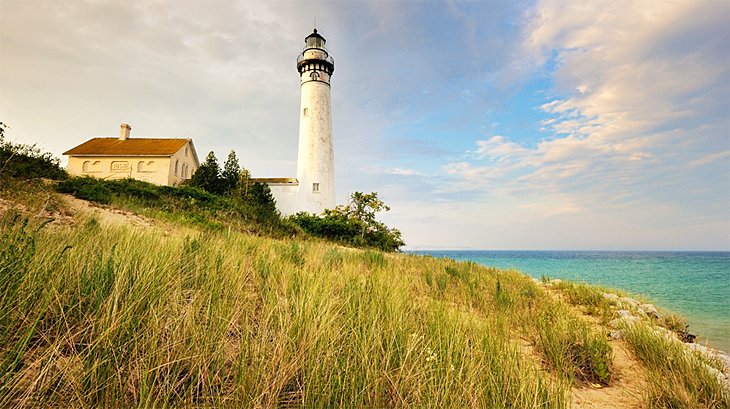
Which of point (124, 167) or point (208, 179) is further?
point (124, 167)

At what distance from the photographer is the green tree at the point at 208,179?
24.7 m

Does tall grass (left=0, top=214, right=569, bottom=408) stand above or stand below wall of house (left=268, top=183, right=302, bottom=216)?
below

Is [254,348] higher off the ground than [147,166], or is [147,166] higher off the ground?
[147,166]

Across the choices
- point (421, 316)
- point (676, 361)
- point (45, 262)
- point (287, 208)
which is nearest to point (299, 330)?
point (421, 316)

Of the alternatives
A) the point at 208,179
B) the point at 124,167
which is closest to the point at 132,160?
the point at 124,167

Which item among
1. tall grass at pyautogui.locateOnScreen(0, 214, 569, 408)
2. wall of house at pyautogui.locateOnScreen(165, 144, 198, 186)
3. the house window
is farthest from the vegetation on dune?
the house window

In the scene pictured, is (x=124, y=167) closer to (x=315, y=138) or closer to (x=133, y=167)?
(x=133, y=167)

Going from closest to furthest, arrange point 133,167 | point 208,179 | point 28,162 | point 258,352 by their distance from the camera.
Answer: point 258,352
point 28,162
point 208,179
point 133,167

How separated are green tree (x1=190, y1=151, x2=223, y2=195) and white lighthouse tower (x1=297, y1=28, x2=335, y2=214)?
6.41 m

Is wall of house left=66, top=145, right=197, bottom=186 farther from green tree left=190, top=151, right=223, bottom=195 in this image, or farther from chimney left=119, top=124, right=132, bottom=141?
green tree left=190, top=151, right=223, bottom=195

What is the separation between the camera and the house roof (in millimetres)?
27766

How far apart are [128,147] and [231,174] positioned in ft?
36.9

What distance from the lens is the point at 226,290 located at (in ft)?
8.91

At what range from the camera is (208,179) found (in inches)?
977
